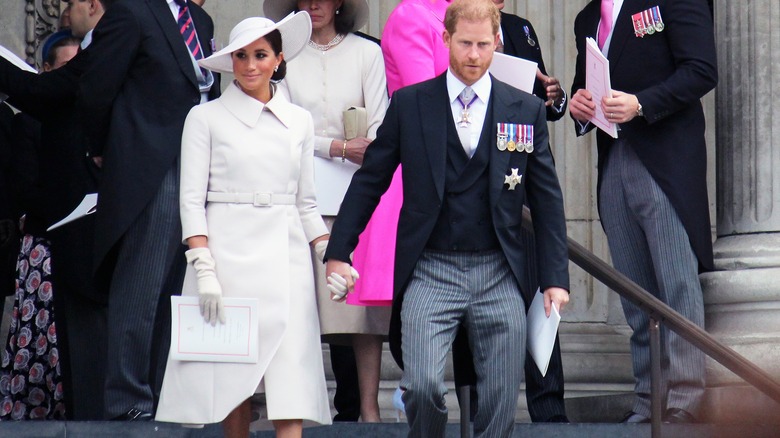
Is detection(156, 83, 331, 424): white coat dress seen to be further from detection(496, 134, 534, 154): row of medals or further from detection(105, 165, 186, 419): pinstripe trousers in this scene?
detection(496, 134, 534, 154): row of medals

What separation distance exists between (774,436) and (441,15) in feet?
14.0

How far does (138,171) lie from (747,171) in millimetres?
3052

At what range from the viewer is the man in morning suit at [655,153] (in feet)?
19.6

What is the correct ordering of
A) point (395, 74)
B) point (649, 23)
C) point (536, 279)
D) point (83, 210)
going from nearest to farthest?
point (536, 279)
point (83, 210)
point (395, 74)
point (649, 23)

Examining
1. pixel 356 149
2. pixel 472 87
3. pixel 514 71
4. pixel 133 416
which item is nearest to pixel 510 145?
pixel 472 87

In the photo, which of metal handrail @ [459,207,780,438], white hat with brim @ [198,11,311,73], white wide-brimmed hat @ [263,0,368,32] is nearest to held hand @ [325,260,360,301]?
metal handrail @ [459,207,780,438]

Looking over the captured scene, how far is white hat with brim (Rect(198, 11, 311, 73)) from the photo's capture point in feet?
16.8

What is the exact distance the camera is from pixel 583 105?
6152 mm

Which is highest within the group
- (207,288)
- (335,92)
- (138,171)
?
(335,92)

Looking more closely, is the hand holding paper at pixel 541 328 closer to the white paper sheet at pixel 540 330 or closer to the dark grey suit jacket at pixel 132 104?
the white paper sheet at pixel 540 330

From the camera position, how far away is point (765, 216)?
273 inches

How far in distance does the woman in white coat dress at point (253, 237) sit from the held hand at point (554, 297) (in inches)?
32.7

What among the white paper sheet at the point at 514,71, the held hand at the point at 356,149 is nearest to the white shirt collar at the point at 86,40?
the held hand at the point at 356,149

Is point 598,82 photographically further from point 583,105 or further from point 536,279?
point 536,279
